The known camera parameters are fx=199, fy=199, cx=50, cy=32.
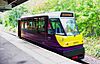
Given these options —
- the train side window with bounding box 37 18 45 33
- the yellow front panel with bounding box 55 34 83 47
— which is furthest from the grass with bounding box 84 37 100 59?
the train side window with bounding box 37 18 45 33

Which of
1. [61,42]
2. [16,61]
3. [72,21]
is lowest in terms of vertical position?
[16,61]

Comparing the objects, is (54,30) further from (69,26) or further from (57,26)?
(69,26)

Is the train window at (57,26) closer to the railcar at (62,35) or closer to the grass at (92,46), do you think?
the railcar at (62,35)

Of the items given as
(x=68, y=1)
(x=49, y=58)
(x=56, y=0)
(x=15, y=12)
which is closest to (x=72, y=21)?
(x=49, y=58)

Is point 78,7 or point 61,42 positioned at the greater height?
point 78,7

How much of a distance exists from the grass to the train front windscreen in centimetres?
188

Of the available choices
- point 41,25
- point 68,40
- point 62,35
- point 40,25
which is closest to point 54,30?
point 62,35

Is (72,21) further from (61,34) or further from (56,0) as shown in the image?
(56,0)

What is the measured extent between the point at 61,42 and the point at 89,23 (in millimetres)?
6493

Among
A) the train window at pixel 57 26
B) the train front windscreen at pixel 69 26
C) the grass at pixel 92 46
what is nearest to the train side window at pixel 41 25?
the train window at pixel 57 26

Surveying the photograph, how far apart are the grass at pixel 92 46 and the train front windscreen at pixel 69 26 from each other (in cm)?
188

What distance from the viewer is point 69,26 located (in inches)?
510

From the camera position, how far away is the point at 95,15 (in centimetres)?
1712

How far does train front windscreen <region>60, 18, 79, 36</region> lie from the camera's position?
1276cm
